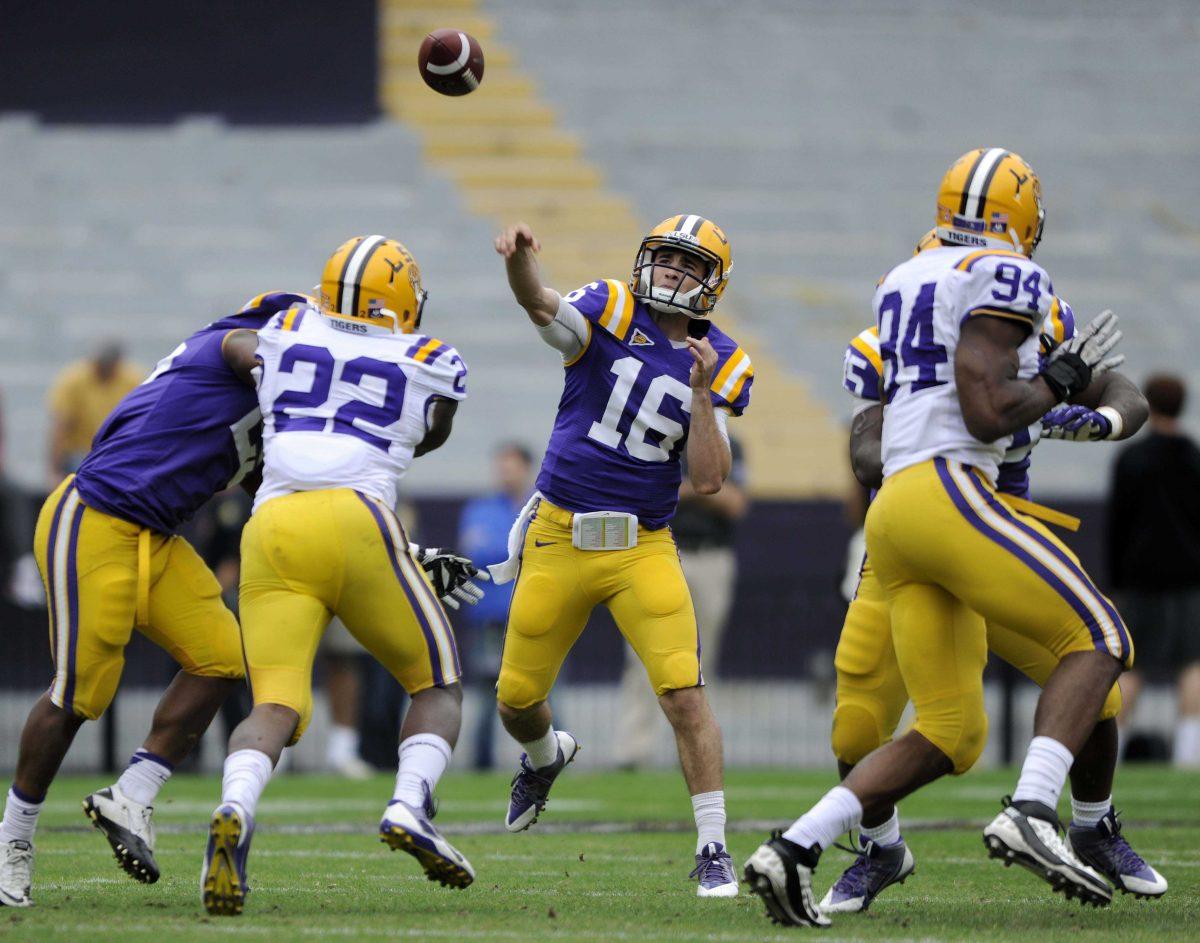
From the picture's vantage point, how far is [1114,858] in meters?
5.48

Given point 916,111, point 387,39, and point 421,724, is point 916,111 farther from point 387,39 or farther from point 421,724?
point 421,724

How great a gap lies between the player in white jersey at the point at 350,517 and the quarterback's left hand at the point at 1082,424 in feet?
5.26

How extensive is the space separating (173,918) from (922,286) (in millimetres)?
2430

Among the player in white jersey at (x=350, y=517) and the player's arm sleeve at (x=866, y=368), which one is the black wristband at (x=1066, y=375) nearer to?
the player's arm sleeve at (x=866, y=368)

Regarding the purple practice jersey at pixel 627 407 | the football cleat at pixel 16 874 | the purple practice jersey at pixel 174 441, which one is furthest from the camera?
the purple practice jersey at pixel 627 407

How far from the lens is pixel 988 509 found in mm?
4898

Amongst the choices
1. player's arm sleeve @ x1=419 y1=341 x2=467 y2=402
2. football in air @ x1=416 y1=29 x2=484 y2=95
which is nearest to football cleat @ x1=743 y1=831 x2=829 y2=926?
player's arm sleeve @ x1=419 y1=341 x2=467 y2=402

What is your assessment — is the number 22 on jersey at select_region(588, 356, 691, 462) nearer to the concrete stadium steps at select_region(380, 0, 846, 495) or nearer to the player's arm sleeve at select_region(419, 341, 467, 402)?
the player's arm sleeve at select_region(419, 341, 467, 402)

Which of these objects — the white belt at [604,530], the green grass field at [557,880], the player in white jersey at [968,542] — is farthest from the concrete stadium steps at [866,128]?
the player in white jersey at [968,542]

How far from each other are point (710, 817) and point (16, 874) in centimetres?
195

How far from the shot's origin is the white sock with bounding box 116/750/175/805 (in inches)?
214

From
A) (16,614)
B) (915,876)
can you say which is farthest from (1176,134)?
(915,876)

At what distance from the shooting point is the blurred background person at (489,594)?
1135cm

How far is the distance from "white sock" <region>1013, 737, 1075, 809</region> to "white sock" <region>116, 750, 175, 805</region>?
2.33 m
